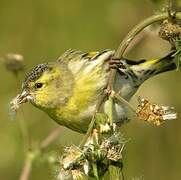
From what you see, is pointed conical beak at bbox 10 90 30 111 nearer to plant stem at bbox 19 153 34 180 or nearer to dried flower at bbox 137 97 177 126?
plant stem at bbox 19 153 34 180

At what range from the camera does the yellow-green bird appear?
3.75 metres

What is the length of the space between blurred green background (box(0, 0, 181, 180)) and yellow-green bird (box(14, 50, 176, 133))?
2.26 ft

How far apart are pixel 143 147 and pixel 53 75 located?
71.5 inches

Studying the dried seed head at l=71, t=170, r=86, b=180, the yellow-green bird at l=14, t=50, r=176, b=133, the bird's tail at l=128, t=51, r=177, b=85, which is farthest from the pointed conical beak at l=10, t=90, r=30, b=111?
the dried seed head at l=71, t=170, r=86, b=180

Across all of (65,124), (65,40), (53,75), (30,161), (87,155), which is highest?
(65,40)

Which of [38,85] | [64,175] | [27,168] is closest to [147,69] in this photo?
[38,85]

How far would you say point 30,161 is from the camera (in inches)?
147

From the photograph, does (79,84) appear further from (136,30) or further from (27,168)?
(136,30)

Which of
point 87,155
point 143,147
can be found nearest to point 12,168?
point 143,147

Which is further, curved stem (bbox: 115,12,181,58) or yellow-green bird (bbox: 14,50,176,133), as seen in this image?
yellow-green bird (bbox: 14,50,176,133)

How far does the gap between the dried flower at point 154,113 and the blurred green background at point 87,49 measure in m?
2.20

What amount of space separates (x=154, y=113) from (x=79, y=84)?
1534 millimetres

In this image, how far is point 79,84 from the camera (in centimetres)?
387

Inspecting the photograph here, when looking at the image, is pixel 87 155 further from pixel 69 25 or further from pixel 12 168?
pixel 69 25
